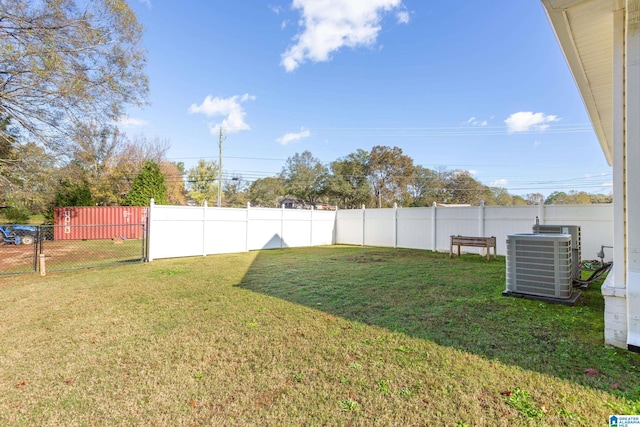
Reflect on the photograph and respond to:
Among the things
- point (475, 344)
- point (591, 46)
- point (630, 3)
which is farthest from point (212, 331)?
point (591, 46)

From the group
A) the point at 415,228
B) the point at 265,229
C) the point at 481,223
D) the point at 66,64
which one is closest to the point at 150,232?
the point at 265,229

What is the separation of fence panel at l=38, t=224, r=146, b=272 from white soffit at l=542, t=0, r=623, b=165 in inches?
333

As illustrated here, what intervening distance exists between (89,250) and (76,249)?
590 mm

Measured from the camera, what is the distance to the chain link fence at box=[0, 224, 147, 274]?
8.29 m

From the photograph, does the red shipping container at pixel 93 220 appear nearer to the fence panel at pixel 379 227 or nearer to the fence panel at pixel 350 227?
the fence panel at pixel 350 227

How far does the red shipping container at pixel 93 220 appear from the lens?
640 inches

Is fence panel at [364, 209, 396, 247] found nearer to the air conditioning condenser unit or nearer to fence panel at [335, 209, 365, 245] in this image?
fence panel at [335, 209, 365, 245]

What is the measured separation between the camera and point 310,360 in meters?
2.62

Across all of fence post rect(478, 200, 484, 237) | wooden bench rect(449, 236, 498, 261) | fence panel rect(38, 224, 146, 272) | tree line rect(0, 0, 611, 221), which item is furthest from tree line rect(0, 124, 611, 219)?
wooden bench rect(449, 236, 498, 261)

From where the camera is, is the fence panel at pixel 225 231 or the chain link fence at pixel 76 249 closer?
the chain link fence at pixel 76 249

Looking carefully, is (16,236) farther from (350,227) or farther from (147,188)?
(350,227)

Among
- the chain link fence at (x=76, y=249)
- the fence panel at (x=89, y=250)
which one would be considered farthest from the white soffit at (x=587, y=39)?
the chain link fence at (x=76, y=249)

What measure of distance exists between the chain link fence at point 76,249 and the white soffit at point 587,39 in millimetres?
9087

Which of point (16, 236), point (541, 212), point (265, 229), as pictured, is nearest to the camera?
point (541, 212)
